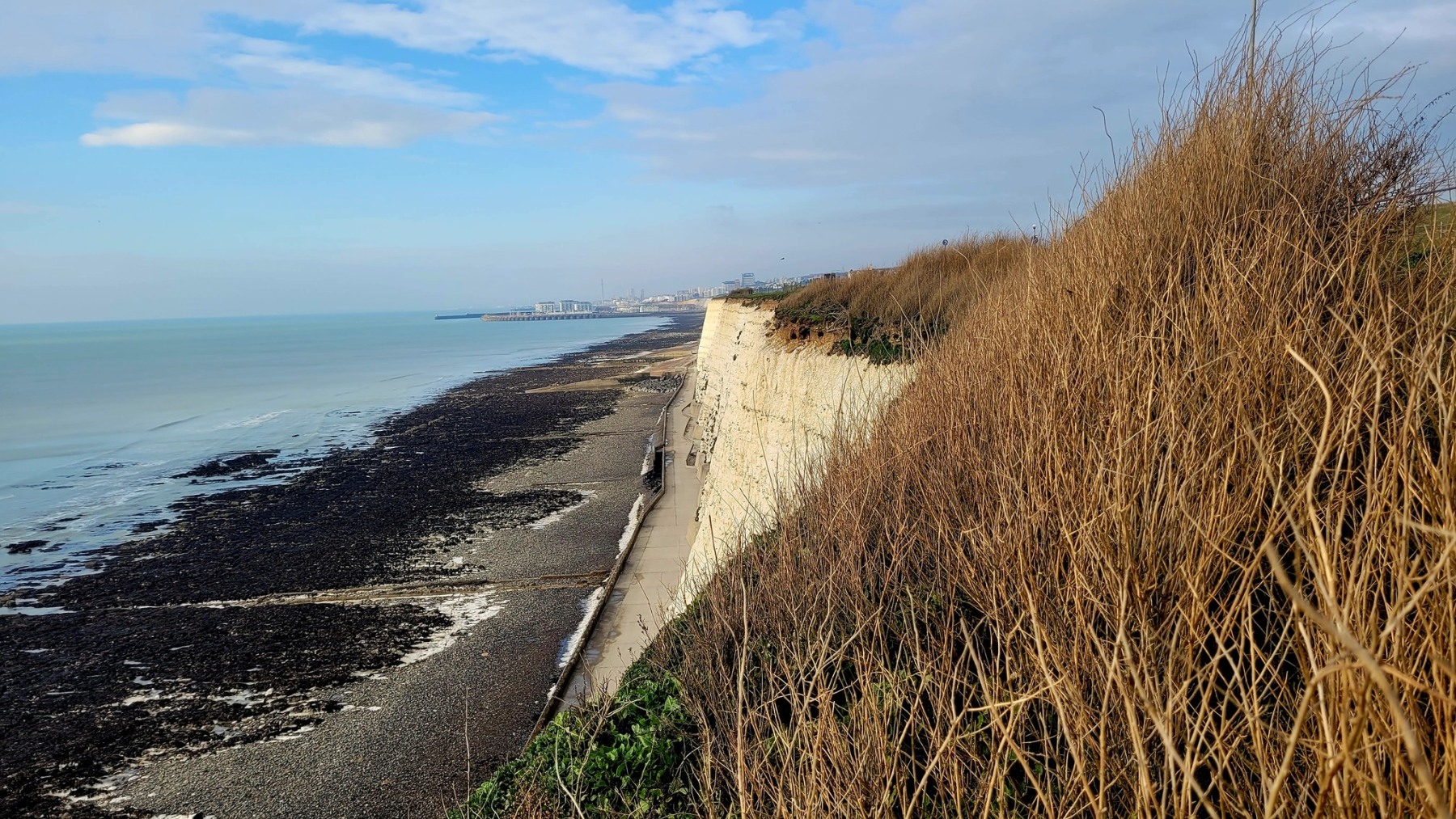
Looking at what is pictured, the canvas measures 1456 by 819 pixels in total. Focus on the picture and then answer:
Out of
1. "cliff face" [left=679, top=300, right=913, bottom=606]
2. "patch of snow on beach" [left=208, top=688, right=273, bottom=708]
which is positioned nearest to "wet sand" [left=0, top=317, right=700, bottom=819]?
"patch of snow on beach" [left=208, top=688, right=273, bottom=708]

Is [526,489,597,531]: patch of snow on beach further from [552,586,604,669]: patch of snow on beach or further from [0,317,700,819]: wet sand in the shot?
[552,586,604,669]: patch of snow on beach

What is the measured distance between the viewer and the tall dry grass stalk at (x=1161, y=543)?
7.02 ft

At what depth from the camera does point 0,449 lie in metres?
44.7

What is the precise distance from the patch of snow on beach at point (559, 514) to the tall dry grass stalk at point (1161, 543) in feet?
63.7

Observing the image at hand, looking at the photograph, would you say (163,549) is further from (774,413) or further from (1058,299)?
(1058,299)

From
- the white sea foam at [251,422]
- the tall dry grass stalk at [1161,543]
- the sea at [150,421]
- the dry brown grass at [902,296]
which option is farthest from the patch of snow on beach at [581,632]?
the white sea foam at [251,422]

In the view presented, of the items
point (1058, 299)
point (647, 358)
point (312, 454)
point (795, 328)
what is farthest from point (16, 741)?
point (647, 358)

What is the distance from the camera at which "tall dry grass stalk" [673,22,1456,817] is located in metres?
2.14

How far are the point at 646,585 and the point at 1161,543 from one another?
15970mm

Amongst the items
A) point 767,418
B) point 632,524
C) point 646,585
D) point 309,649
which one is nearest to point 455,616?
point 309,649

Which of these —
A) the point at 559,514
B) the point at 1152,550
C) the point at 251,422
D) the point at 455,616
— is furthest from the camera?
the point at 251,422

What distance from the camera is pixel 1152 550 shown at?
3.01 m

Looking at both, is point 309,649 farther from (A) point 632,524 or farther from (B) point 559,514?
(B) point 559,514

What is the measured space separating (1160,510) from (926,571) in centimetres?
168
